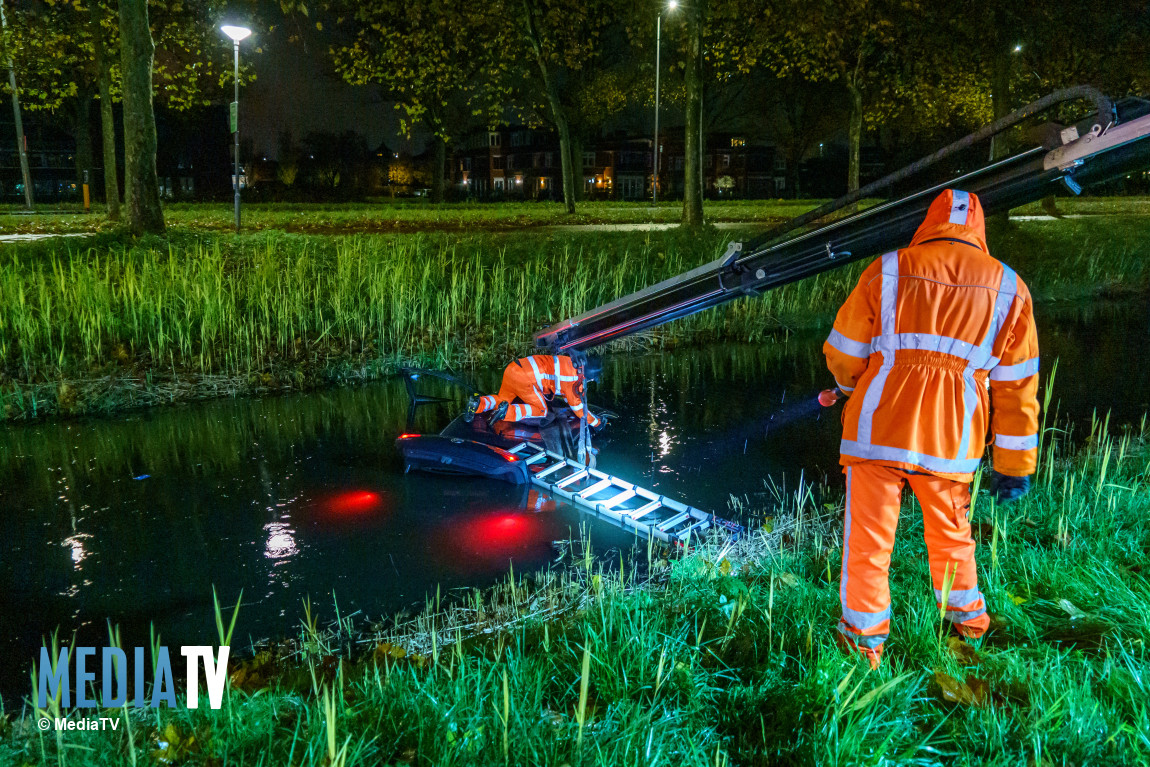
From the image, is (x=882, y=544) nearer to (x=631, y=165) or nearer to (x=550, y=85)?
(x=550, y=85)

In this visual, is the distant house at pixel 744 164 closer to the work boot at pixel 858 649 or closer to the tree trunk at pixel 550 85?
the tree trunk at pixel 550 85

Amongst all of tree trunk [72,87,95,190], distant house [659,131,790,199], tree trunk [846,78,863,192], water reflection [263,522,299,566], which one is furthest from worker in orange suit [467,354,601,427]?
distant house [659,131,790,199]

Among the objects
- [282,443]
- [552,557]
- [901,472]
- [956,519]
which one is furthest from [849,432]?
[282,443]

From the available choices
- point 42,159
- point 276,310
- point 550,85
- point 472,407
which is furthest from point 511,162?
point 472,407

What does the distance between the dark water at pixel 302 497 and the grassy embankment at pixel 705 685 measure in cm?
52

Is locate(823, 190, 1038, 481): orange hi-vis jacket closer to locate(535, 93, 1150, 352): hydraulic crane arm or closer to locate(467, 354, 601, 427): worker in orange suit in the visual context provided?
locate(535, 93, 1150, 352): hydraulic crane arm

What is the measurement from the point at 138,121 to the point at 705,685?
15141 mm

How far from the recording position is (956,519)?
3369 mm

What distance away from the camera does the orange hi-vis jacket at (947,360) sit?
10.8ft

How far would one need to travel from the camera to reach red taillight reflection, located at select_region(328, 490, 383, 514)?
19.6 ft

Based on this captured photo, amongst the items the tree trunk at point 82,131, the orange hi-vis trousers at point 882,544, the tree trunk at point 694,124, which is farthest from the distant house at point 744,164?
the orange hi-vis trousers at point 882,544

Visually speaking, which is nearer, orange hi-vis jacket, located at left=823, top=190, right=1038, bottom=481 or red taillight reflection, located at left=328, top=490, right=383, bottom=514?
orange hi-vis jacket, located at left=823, top=190, right=1038, bottom=481

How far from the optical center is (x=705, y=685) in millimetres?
3166

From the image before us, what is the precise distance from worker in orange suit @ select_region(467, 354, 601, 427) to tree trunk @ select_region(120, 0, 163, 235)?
33.9 feet
